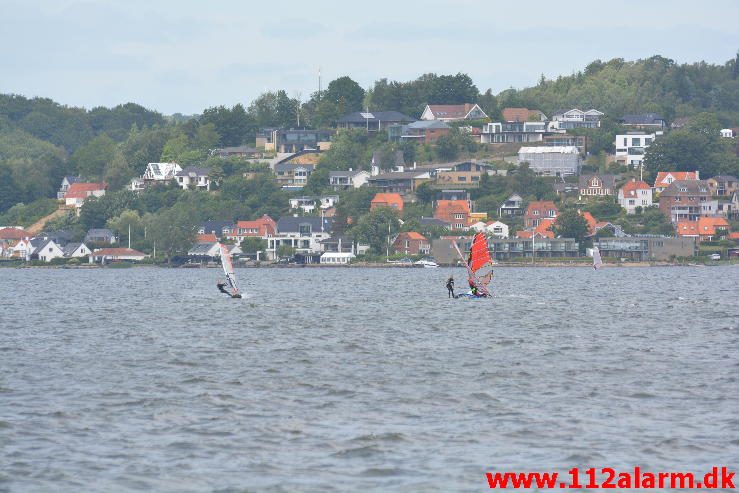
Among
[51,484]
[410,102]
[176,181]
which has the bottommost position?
[51,484]

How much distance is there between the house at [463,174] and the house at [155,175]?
120 ft

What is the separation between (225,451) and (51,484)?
10.5 ft

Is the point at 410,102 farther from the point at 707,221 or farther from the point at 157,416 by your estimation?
the point at 157,416

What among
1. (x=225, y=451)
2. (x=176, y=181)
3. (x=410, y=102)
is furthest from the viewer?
(x=410, y=102)

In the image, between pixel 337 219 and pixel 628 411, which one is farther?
pixel 337 219

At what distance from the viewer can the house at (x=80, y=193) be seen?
17812cm

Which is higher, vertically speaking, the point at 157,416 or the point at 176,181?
the point at 176,181

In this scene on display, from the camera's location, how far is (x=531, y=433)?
24391mm

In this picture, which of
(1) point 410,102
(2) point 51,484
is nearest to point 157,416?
(2) point 51,484

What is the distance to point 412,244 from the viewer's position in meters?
140

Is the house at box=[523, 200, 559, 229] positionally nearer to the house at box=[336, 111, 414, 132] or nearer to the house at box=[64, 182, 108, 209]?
the house at box=[336, 111, 414, 132]

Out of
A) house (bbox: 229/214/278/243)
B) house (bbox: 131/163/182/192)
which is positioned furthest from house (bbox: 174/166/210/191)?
house (bbox: 229/214/278/243)

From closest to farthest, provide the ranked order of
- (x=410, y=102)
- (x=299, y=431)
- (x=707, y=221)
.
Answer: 1. (x=299, y=431)
2. (x=707, y=221)
3. (x=410, y=102)

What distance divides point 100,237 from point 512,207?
46.5 metres
